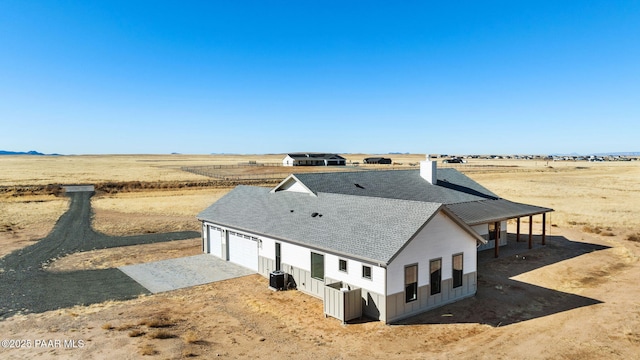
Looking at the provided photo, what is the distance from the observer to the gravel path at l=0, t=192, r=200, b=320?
62.3ft

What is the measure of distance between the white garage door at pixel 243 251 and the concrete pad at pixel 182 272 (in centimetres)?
36

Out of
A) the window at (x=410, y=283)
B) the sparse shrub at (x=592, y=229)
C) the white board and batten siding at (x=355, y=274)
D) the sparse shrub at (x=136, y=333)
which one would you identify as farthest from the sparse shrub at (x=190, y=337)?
the sparse shrub at (x=592, y=229)

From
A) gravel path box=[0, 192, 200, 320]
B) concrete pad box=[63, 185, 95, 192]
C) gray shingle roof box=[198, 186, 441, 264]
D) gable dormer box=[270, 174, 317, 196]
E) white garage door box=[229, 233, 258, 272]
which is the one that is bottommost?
gravel path box=[0, 192, 200, 320]

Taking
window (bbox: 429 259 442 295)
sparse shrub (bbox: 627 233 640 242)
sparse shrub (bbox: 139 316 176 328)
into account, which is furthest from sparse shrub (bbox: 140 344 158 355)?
sparse shrub (bbox: 627 233 640 242)

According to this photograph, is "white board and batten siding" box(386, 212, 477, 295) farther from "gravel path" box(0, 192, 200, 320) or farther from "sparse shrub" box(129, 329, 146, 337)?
"gravel path" box(0, 192, 200, 320)

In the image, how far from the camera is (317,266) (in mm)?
19422

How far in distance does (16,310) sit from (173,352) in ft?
30.7

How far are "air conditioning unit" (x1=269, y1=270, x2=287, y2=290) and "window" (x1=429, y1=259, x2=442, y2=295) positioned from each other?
7439mm

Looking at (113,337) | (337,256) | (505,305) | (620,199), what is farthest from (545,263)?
(620,199)

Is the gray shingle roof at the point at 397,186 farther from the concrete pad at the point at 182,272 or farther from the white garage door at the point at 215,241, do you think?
the concrete pad at the point at 182,272

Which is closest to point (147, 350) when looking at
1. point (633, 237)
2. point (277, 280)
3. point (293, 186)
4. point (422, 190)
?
point (277, 280)

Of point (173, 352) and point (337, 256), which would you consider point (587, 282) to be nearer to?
point (337, 256)

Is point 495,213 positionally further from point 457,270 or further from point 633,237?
point 633,237

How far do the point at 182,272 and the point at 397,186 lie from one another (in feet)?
53.2
